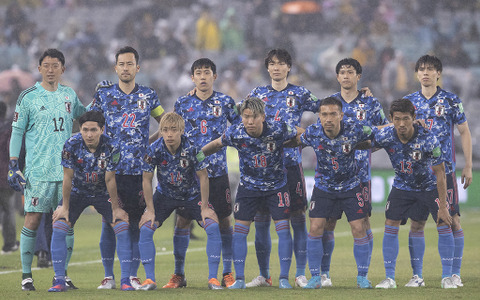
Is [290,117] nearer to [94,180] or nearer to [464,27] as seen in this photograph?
[94,180]

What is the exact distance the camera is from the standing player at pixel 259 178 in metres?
8.00

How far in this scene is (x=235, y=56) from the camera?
25234 mm

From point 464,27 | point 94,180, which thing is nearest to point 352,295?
point 94,180

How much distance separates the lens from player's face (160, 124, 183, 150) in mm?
7820

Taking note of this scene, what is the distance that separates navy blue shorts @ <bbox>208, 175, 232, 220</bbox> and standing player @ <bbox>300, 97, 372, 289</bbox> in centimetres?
88

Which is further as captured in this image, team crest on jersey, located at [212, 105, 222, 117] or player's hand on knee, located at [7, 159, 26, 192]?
team crest on jersey, located at [212, 105, 222, 117]

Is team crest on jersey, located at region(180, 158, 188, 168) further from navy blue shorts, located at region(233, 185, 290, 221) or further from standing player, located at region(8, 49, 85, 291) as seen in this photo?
standing player, located at region(8, 49, 85, 291)

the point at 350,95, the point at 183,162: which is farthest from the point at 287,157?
the point at 183,162

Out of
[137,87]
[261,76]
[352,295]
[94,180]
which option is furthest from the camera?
[261,76]

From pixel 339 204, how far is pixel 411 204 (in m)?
0.73

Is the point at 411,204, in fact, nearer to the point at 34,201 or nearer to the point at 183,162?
the point at 183,162

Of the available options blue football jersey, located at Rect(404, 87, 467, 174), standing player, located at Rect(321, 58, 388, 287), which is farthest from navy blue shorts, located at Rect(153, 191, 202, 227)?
blue football jersey, located at Rect(404, 87, 467, 174)

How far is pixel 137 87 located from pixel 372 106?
8.03 feet

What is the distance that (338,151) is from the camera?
8008mm
